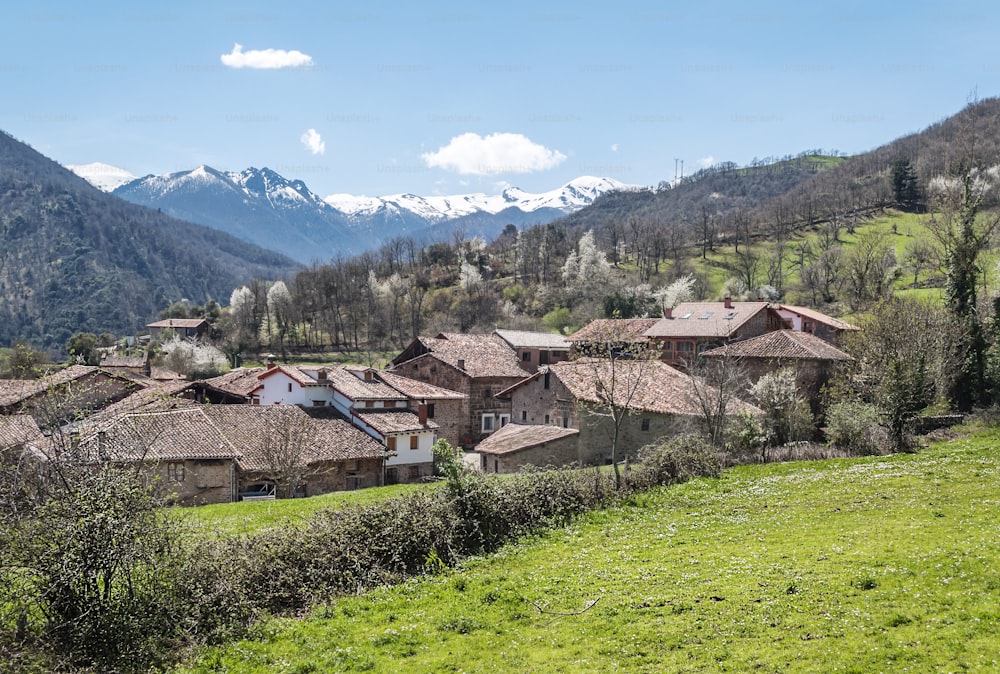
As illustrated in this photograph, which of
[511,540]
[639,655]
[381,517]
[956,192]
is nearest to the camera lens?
[639,655]

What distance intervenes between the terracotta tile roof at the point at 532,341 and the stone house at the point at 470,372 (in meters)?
2.02

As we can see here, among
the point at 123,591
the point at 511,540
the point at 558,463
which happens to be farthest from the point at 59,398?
the point at 558,463

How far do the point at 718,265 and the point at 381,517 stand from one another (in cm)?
12413

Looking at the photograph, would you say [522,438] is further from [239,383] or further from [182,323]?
[182,323]

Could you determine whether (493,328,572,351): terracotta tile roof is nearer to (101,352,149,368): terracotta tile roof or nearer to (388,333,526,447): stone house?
(388,333,526,447): stone house

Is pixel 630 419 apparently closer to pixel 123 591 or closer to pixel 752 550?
pixel 752 550

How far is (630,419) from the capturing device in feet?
128

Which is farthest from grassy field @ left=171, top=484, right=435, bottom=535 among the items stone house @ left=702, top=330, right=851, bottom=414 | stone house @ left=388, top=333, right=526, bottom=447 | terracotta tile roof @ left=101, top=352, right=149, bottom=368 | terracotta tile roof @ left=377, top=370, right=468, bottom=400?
terracotta tile roof @ left=101, top=352, right=149, bottom=368

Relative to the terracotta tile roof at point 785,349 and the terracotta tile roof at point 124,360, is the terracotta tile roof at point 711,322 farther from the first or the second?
the terracotta tile roof at point 124,360

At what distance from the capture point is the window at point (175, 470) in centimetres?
3791

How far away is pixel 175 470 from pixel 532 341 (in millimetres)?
44329

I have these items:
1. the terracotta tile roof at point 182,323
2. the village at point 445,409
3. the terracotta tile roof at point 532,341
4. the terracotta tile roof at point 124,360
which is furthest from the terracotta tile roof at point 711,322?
the terracotta tile roof at point 182,323

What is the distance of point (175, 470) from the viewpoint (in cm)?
3816

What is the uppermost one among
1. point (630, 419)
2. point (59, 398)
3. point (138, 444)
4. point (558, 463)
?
point (59, 398)
